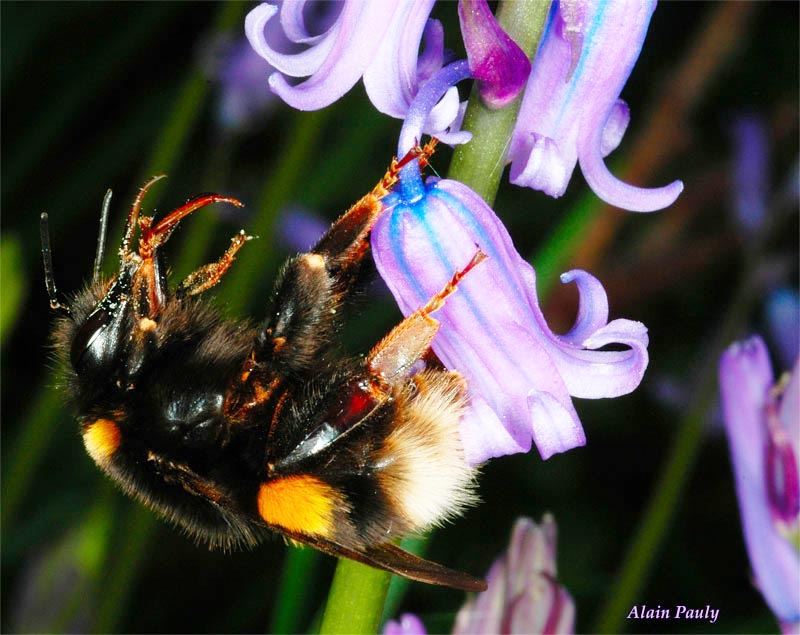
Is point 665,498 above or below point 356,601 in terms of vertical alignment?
above

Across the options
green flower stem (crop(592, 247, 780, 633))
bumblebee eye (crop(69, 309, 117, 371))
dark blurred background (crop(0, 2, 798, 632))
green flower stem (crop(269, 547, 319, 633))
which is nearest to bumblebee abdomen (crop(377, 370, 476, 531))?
bumblebee eye (crop(69, 309, 117, 371))

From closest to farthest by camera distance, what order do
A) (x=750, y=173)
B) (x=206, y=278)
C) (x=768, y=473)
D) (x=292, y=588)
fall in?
(x=206, y=278) → (x=768, y=473) → (x=292, y=588) → (x=750, y=173)

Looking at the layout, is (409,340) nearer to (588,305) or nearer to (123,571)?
(588,305)

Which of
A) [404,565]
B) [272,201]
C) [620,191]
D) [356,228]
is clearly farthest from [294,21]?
[272,201]

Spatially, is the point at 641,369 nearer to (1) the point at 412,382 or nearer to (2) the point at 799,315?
(1) the point at 412,382

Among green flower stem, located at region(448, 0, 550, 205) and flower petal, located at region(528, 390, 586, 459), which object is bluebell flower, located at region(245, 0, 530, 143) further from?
flower petal, located at region(528, 390, 586, 459)

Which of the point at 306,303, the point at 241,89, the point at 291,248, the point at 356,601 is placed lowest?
the point at 356,601

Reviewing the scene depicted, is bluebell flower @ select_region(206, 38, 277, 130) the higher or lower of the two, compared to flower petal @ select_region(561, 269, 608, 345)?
higher

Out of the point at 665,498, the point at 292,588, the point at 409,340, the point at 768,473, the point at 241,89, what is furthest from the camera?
the point at 241,89
